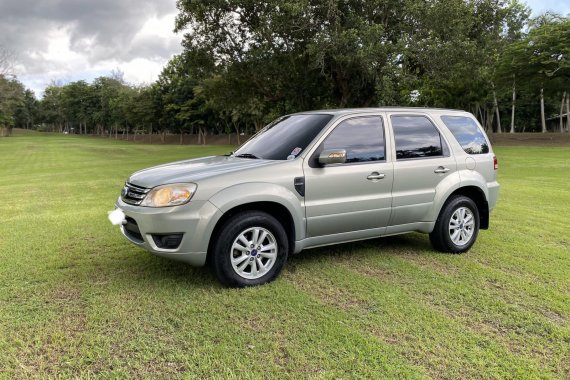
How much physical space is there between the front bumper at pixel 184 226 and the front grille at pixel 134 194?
0.18m

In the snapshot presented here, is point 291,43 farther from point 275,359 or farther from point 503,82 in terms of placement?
point 503,82

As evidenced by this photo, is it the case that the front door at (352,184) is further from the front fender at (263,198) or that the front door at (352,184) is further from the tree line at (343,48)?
the tree line at (343,48)

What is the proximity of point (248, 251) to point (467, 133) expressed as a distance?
11.5 feet

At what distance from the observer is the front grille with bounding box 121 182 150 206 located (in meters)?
4.57

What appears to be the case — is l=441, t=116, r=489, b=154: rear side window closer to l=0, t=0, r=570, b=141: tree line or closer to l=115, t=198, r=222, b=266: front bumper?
l=115, t=198, r=222, b=266: front bumper

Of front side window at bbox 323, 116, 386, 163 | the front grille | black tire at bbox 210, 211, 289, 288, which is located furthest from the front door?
the front grille

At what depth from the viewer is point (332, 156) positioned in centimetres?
471

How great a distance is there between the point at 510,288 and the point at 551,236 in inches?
106

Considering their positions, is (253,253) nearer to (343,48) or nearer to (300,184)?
(300,184)

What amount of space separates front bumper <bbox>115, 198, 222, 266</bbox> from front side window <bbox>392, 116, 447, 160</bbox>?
7.92ft

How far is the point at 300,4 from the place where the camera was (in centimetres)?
1755

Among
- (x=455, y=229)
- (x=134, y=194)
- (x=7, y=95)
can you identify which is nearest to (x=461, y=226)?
(x=455, y=229)

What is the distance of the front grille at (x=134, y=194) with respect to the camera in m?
4.57

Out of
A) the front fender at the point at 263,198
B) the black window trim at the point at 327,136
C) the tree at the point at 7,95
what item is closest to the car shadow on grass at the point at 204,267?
the front fender at the point at 263,198
